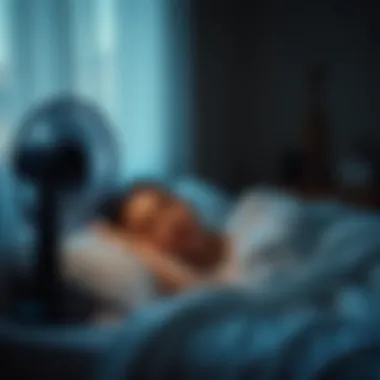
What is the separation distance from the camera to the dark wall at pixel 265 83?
273 cm

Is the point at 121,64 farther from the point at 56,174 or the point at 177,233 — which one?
the point at 56,174

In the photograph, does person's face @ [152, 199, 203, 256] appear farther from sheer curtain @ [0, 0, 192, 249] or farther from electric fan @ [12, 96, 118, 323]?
sheer curtain @ [0, 0, 192, 249]

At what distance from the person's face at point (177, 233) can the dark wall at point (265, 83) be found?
106cm

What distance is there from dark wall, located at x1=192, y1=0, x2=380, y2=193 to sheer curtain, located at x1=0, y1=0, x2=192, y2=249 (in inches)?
3.4

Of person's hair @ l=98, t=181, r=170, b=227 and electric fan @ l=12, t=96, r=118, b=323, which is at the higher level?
person's hair @ l=98, t=181, r=170, b=227

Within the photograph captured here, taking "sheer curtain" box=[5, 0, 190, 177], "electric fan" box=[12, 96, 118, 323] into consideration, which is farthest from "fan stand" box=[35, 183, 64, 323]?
"sheer curtain" box=[5, 0, 190, 177]

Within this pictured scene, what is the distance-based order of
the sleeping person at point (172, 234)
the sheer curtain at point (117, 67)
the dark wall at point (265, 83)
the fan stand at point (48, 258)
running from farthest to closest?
the dark wall at point (265, 83), the sheer curtain at point (117, 67), the sleeping person at point (172, 234), the fan stand at point (48, 258)

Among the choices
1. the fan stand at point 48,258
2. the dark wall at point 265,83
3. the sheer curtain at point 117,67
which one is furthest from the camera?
the dark wall at point 265,83

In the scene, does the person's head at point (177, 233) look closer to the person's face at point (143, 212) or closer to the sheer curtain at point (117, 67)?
the person's face at point (143, 212)

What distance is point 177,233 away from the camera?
1819 millimetres

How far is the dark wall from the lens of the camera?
2.73m

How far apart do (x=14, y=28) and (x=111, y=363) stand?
1.56 m

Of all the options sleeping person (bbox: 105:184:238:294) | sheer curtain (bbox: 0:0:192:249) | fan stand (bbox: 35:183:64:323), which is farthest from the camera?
sheer curtain (bbox: 0:0:192:249)

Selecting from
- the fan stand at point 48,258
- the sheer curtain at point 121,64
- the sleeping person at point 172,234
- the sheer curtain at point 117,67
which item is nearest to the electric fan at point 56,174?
the fan stand at point 48,258
